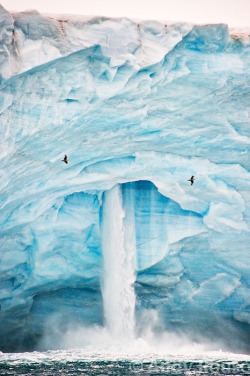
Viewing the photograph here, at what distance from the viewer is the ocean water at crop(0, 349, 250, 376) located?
1562 cm

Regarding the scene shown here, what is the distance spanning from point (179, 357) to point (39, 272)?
4.44 meters

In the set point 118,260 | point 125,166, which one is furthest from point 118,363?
point 125,166

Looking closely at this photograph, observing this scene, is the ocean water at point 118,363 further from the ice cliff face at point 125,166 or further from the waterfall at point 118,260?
the ice cliff face at point 125,166

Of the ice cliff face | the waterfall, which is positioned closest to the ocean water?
the waterfall

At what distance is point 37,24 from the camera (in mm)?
14797

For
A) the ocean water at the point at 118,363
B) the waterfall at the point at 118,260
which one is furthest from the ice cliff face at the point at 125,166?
the ocean water at the point at 118,363

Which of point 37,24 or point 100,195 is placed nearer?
point 37,24

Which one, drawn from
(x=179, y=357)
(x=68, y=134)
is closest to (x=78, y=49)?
(x=68, y=134)

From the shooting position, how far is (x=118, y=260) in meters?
19.7

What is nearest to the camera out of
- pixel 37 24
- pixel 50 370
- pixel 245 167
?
pixel 37 24

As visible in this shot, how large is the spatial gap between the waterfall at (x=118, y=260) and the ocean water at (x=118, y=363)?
1102 mm

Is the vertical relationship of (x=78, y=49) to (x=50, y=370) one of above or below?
above

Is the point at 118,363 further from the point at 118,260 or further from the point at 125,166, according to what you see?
the point at 125,166

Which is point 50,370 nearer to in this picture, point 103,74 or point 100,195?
point 100,195
